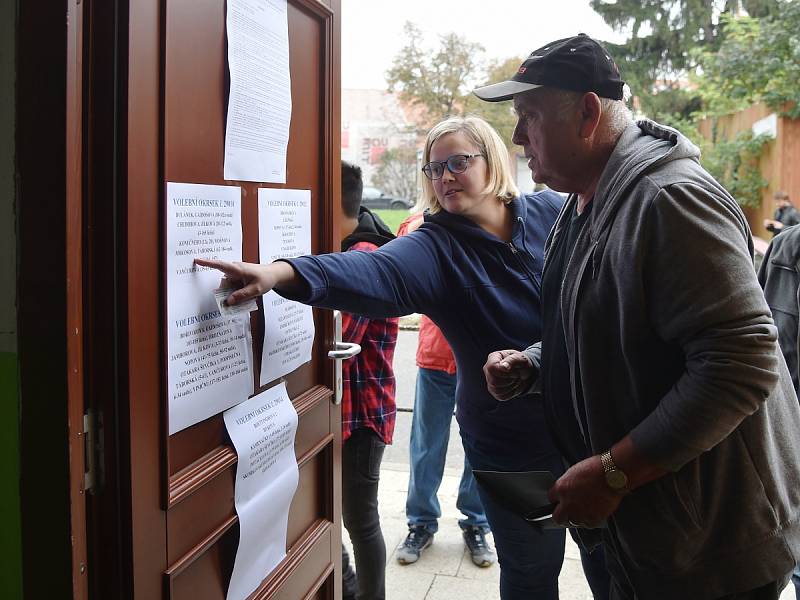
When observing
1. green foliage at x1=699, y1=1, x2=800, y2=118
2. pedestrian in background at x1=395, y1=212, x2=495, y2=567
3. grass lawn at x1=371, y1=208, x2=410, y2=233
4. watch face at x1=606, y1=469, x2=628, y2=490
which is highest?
green foliage at x1=699, y1=1, x2=800, y2=118

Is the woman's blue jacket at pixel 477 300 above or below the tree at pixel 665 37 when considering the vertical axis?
below

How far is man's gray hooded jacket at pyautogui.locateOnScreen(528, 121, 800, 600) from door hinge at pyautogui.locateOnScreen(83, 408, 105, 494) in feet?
3.08

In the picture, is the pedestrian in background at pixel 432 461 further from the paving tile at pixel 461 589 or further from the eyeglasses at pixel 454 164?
the eyeglasses at pixel 454 164

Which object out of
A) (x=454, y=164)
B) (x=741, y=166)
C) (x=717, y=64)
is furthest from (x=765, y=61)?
(x=454, y=164)

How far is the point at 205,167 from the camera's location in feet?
4.98

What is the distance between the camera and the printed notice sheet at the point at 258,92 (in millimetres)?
1605

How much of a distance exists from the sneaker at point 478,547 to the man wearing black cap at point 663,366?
1.85 metres

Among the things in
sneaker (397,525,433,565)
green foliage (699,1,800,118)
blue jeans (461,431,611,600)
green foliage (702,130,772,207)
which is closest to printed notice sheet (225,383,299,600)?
blue jeans (461,431,611,600)

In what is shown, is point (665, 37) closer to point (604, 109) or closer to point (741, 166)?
point (741, 166)

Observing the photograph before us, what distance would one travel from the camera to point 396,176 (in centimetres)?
3039

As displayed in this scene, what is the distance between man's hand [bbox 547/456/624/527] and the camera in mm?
1443

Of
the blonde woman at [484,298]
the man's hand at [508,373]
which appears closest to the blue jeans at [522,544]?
the blonde woman at [484,298]

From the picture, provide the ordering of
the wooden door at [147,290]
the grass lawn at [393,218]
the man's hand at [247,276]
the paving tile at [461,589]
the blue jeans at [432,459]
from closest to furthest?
the wooden door at [147,290]
the man's hand at [247,276]
the paving tile at [461,589]
the blue jeans at [432,459]
the grass lawn at [393,218]

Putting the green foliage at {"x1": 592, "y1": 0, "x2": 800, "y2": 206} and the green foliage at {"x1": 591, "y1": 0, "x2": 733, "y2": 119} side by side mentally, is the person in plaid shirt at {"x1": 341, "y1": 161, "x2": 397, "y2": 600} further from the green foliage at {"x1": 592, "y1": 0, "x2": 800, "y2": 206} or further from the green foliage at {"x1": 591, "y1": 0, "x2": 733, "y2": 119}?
the green foliage at {"x1": 591, "y1": 0, "x2": 733, "y2": 119}
